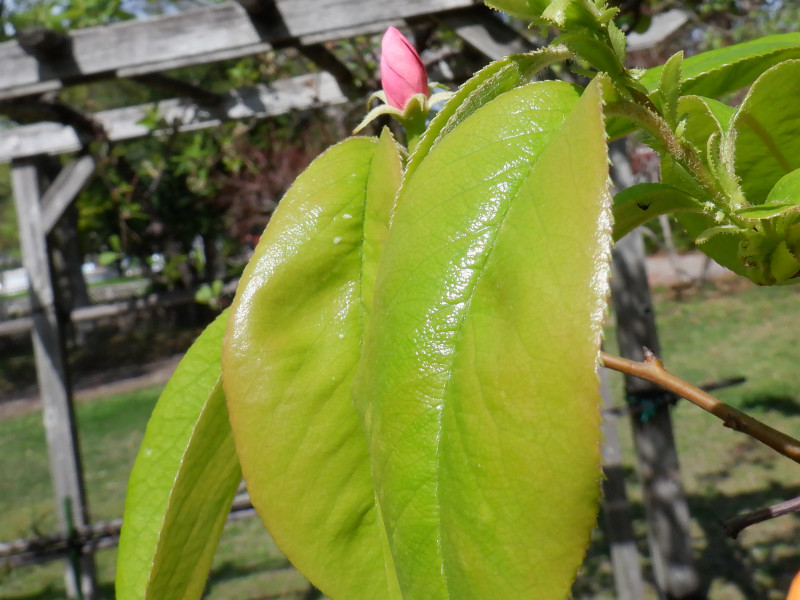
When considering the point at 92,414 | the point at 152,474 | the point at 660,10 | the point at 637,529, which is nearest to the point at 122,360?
the point at 92,414

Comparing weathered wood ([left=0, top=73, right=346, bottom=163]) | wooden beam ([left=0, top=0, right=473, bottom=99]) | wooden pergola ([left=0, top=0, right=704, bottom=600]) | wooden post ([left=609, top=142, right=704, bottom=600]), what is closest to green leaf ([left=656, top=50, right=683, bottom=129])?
wooden pergola ([left=0, top=0, right=704, bottom=600])

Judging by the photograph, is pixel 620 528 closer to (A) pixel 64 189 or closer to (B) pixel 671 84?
(A) pixel 64 189

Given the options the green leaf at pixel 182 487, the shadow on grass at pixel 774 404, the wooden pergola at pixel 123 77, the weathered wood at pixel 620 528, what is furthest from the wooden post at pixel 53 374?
the shadow on grass at pixel 774 404

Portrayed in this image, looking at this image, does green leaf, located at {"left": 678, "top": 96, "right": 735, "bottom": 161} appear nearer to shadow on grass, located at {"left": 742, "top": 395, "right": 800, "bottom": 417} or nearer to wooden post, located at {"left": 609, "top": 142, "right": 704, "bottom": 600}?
wooden post, located at {"left": 609, "top": 142, "right": 704, "bottom": 600}

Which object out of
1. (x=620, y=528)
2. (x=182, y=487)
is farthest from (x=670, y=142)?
(x=620, y=528)

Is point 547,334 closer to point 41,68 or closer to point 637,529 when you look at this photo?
point 41,68
